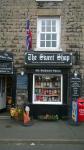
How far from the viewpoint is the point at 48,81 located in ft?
60.1

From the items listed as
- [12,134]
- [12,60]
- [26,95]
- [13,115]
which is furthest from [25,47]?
[12,134]

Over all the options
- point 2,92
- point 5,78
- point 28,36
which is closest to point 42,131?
point 28,36

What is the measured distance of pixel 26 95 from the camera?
17953 millimetres

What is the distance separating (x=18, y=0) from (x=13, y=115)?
19.2 feet

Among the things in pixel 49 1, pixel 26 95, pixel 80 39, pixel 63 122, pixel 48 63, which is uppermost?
pixel 49 1

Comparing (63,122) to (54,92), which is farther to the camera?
(54,92)

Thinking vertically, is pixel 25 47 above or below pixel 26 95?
above

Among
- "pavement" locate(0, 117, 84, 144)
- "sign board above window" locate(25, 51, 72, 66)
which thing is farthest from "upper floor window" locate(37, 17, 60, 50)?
"pavement" locate(0, 117, 84, 144)

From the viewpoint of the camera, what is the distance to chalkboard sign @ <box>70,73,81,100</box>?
17.6m

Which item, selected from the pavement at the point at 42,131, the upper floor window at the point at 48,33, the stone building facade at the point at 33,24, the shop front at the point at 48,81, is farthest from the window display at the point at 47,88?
the upper floor window at the point at 48,33

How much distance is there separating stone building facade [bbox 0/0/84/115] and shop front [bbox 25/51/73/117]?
0.44 m

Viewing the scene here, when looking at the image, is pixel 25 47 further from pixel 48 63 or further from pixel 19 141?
pixel 19 141

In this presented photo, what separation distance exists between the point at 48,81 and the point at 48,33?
248 cm

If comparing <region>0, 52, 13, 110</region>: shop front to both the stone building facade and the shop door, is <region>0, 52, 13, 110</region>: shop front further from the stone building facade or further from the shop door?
the stone building facade
